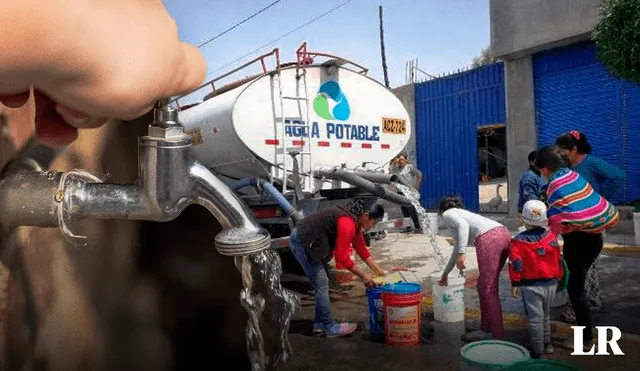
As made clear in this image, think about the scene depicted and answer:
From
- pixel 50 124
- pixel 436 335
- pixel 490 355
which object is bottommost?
pixel 436 335

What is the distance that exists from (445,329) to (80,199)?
14.4ft

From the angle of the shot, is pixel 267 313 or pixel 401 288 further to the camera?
pixel 401 288

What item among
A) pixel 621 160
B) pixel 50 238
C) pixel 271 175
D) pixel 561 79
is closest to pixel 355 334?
pixel 271 175

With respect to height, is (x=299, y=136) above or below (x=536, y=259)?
above

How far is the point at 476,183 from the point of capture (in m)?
12.4

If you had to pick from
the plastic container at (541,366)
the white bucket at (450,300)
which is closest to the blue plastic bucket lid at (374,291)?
the white bucket at (450,300)

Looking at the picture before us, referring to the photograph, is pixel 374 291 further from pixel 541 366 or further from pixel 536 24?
pixel 536 24

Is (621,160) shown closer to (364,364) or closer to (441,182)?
(441,182)

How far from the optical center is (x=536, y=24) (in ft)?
33.9

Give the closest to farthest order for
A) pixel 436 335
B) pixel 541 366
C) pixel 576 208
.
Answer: pixel 541 366 → pixel 576 208 → pixel 436 335

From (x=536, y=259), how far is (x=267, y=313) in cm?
329

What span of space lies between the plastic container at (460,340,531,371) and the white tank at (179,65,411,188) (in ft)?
12.2

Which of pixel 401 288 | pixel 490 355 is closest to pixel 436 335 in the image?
pixel 401 288

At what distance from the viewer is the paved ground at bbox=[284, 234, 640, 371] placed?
396 centimetres
